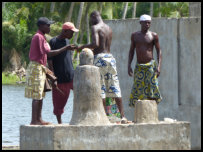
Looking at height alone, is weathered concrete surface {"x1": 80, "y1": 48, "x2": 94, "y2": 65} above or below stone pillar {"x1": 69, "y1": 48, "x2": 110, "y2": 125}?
above

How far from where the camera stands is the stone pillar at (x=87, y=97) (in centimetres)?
980

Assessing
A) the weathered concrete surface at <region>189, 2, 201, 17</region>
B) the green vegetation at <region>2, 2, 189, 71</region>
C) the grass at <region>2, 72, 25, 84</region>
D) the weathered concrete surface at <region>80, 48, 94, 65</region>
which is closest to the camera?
the weathered concrete surface at <region>80, 48, 94, 65</region>

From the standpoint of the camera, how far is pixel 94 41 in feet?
36.1

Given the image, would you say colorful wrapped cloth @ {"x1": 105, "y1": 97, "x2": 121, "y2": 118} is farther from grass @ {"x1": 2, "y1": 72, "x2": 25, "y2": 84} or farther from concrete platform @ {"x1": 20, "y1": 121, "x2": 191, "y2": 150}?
grass @ {"x1": 2, "y1": 72, "x2": 25, "y2": 84}

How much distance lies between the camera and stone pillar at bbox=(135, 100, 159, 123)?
10.3 meters

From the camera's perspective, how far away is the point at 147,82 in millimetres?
11203

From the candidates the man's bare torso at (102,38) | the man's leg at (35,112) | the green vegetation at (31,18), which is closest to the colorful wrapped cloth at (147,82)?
the man's bare torso at (102,38)

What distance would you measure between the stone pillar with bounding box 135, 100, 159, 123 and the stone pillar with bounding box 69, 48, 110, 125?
0.63m

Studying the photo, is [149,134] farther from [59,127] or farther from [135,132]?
[59,127]

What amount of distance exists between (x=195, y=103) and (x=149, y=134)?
2.08 m

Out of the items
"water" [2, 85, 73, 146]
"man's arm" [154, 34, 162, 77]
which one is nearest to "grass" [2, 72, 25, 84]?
"water" [2, 85, 73, 146]

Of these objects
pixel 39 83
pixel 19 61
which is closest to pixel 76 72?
pixel 39 83

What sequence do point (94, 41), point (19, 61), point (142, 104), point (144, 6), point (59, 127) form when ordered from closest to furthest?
point (59, 127)
point (142, 104)
point (94, 41)
point (19, 61)
point (144, 6)

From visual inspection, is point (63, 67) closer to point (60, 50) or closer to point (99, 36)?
point (60, 50)
